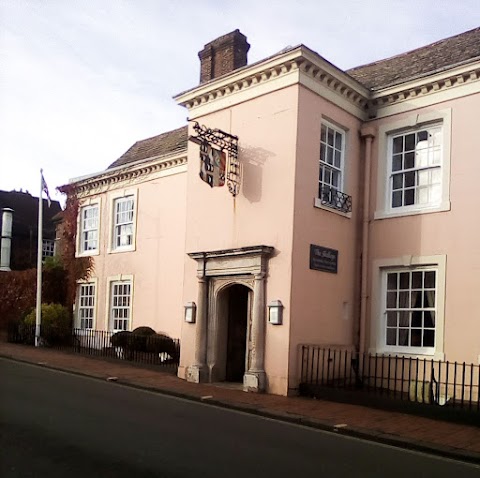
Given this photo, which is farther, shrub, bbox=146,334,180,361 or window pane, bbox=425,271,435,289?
shrub, bbox=146,334,180,361

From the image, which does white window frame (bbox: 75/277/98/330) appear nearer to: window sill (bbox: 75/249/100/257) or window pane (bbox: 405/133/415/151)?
window sill (bbox: 75/249/100/257)

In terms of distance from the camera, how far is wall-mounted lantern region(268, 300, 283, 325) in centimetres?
1252

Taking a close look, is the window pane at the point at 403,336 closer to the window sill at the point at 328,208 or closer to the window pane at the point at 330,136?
the window sill at the point at 328,208

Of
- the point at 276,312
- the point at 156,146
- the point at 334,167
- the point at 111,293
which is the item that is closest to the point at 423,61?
the point at 334,167

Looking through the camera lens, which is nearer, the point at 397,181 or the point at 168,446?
the point at 168,446

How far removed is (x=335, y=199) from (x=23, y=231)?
29152 mm

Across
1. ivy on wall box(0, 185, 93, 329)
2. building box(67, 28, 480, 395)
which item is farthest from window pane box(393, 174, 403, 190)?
ivy on wall box(0, 185, 93, 329)

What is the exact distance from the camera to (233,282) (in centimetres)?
1371

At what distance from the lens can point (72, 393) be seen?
11.1 m

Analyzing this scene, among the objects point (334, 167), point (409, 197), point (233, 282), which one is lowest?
point (233, 282)

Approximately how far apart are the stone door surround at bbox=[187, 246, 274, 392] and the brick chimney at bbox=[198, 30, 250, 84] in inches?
230

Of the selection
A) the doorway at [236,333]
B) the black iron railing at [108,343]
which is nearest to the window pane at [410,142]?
the doorway at [236,333]

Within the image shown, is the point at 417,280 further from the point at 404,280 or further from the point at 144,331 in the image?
the point at 144,331

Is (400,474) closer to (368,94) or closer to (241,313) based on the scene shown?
(241,313)
